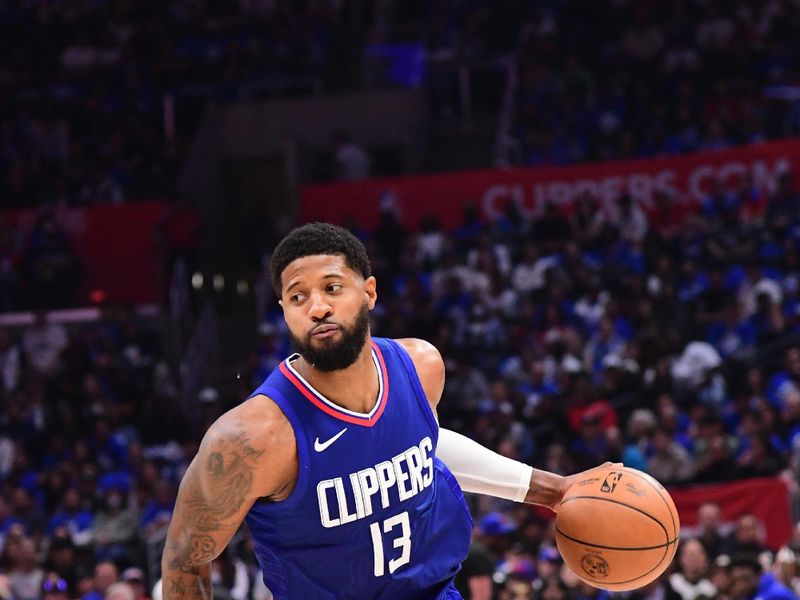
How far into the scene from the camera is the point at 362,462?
358cm

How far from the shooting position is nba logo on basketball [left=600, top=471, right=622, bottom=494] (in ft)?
13.5

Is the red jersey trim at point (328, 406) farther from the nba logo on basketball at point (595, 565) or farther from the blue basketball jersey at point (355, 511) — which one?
the nba logo on basketball at point (595, 565)

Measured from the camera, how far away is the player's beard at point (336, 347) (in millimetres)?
3533

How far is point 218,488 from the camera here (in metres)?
3.34

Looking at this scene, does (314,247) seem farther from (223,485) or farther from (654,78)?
(654,78)

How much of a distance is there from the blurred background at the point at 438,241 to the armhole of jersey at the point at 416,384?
2.80 metres

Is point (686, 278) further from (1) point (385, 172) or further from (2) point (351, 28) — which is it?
(2) point (351, 28)

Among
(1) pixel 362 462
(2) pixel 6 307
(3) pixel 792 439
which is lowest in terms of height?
(2) pixel 6 307

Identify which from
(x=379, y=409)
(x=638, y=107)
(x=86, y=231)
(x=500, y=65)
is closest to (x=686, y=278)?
(x=638, y=107)

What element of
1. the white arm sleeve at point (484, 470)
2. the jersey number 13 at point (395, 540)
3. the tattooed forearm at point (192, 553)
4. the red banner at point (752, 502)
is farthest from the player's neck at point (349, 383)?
the red banner at point (752, 502)

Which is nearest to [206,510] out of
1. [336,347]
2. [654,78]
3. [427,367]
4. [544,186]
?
[336,347]

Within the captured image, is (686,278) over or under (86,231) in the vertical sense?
over

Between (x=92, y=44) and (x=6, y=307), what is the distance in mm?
4865

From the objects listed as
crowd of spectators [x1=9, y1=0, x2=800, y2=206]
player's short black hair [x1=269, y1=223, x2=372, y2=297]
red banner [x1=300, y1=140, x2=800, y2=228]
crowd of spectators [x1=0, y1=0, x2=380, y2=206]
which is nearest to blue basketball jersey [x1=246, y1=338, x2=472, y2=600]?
player's short black hair [x1=269, y1=223, x2=372, y2=297]
